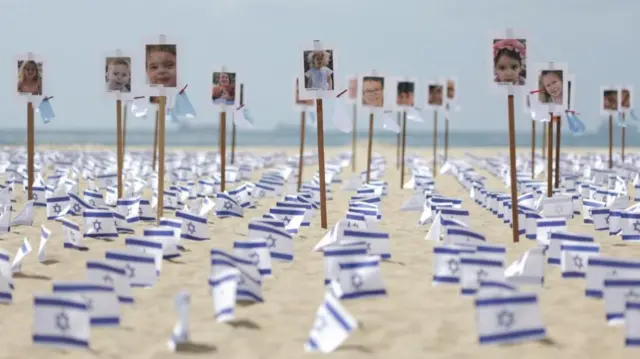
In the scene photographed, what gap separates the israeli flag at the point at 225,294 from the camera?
7.26m

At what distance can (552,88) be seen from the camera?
43.5 feet

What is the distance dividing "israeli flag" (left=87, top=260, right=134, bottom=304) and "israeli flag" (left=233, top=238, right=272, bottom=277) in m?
1.03

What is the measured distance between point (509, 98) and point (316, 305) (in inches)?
181

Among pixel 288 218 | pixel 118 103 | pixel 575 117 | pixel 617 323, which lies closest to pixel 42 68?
pixel 118 103

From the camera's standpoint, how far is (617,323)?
7.24 metres

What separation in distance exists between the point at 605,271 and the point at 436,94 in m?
16.0

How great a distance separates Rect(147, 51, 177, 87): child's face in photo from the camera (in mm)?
12609

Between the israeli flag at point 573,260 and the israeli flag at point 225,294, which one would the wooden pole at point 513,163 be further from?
the israeli flag at point 225,294

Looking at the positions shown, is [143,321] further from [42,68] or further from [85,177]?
[85,177]

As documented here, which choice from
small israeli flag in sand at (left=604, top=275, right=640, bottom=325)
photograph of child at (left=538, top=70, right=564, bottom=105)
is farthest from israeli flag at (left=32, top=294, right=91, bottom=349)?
photograph of child at (left=538, top=70, right=564, bottom=105)

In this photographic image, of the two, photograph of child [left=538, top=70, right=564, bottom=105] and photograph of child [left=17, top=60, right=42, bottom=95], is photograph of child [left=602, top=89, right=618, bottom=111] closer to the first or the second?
photograph of child [left=538, top=70, right=564, bottom=105]

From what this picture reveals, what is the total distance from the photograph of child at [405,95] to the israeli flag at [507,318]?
557 inches

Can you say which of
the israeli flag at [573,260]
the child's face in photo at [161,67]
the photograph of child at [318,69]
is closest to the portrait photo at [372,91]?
the photograph of child at [318,69]

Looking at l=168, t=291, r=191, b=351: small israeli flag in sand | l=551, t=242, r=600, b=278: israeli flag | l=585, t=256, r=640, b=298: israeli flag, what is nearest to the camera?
l=168, t=291, r=191, b=351: small israeli flag in sand
